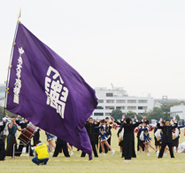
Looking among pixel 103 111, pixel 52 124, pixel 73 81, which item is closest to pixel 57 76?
pixel 73 81

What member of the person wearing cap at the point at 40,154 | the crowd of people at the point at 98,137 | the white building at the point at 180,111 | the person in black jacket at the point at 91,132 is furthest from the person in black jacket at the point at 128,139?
the white building at the point at 180,111

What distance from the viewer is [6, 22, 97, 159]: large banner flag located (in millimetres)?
13109

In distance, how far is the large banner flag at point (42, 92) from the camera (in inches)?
516

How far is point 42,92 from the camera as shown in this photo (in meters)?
13.2

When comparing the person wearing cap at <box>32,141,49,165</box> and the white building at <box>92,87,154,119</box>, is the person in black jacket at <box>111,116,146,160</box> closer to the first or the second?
the person wearing cap at <box>32,141,49,165</box>

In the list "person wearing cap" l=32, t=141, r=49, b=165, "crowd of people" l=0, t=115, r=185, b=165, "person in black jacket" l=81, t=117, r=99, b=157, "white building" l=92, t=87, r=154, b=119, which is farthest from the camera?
"white building" l=92, t=87, r=154, b=119

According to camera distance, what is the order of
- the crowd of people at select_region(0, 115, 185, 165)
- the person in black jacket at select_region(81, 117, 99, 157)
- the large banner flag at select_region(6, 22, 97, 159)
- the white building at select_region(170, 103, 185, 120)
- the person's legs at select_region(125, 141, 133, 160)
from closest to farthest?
the large banner flag at select_region(6, 22, 97, 159) < the crowd of people at select_region(0, 115, 185, 165) < the person's legs at select_region(125, 141, 133, 160) < the person in black jacket at select_region(81, 117, 99, 157) < the white building at select_region(170, 103, 185, 120)

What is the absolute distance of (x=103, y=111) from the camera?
15388 centimetres

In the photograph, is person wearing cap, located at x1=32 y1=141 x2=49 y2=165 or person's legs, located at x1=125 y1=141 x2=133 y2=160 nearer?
person wearing cap, located at x1=32 y1=141 x2=49 y2=165

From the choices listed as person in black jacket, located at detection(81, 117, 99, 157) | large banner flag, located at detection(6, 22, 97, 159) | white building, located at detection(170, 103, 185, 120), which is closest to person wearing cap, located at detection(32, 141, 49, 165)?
large banner flag, located at detection(6, 22, 97, 159)

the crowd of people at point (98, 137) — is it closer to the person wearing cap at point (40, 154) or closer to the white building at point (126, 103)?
the person wearing cap at point (40, 154)

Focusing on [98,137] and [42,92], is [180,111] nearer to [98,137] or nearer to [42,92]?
[98,137]

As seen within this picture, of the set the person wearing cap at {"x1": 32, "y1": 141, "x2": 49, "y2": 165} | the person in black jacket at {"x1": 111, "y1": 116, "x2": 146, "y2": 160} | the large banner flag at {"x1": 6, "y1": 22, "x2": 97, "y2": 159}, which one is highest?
the large banner flag at {"x1": 6, "y1": 22, "x2": 97, "y2": 159}

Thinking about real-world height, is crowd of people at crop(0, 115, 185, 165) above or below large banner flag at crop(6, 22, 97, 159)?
below
